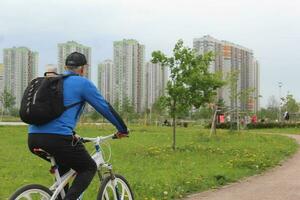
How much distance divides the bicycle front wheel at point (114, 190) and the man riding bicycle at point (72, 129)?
0.35m

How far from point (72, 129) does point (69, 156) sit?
0.26 m

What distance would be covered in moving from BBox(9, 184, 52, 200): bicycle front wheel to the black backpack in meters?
0.61

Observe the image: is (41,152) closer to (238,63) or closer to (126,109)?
(126,109)

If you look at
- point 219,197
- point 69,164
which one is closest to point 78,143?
point 69,164

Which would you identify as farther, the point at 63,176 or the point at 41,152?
the point at 63,176

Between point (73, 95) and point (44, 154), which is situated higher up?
point (73, 95)

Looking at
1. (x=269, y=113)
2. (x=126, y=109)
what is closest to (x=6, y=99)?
(x=126, y=109)

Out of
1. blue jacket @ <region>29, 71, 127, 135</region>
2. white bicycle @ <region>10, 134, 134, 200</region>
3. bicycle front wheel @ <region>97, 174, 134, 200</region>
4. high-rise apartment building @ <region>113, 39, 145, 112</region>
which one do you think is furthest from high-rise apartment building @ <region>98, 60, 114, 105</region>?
blue jacket @ <region>29, 71, 127, 135</region>

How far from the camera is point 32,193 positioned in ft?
17.1

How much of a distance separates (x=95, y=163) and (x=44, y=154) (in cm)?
58

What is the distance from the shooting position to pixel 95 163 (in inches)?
223

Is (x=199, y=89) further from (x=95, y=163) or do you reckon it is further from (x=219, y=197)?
(x=95, y=163)

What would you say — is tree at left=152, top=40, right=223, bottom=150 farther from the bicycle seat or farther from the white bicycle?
the bicycle seat

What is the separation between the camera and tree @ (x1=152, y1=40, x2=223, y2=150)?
1731cm
